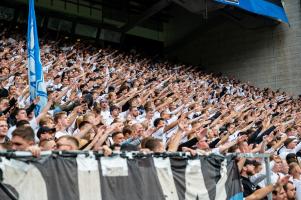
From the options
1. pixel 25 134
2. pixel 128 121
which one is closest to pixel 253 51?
pixel 128 121

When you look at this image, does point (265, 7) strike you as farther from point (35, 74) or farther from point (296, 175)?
point (296, 175)

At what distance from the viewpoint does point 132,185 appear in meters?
3.81

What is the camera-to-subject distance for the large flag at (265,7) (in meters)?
21.1

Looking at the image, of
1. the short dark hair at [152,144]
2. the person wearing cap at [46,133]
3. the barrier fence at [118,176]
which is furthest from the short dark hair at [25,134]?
the short dark hair at [152,144]

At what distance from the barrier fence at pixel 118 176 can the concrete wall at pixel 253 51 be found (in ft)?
68.3

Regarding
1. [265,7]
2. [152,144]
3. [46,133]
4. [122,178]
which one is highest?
[265,7]

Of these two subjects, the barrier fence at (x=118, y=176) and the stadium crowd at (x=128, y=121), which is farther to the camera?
the stadium crowd at (x=128, y=121)

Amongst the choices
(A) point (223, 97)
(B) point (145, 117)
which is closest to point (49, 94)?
(B) point (145, 117)

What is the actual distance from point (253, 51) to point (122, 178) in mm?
23612

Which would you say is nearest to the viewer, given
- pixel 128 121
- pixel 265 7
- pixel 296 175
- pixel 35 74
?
pixel 296 175

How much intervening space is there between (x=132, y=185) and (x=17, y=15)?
20.3m

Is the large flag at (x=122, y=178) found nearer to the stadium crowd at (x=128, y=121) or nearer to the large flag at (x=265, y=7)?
the stadium crowd at (x=128, y=121)

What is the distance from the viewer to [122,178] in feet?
12.3

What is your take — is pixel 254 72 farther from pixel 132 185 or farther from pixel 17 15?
pixel 132 185
